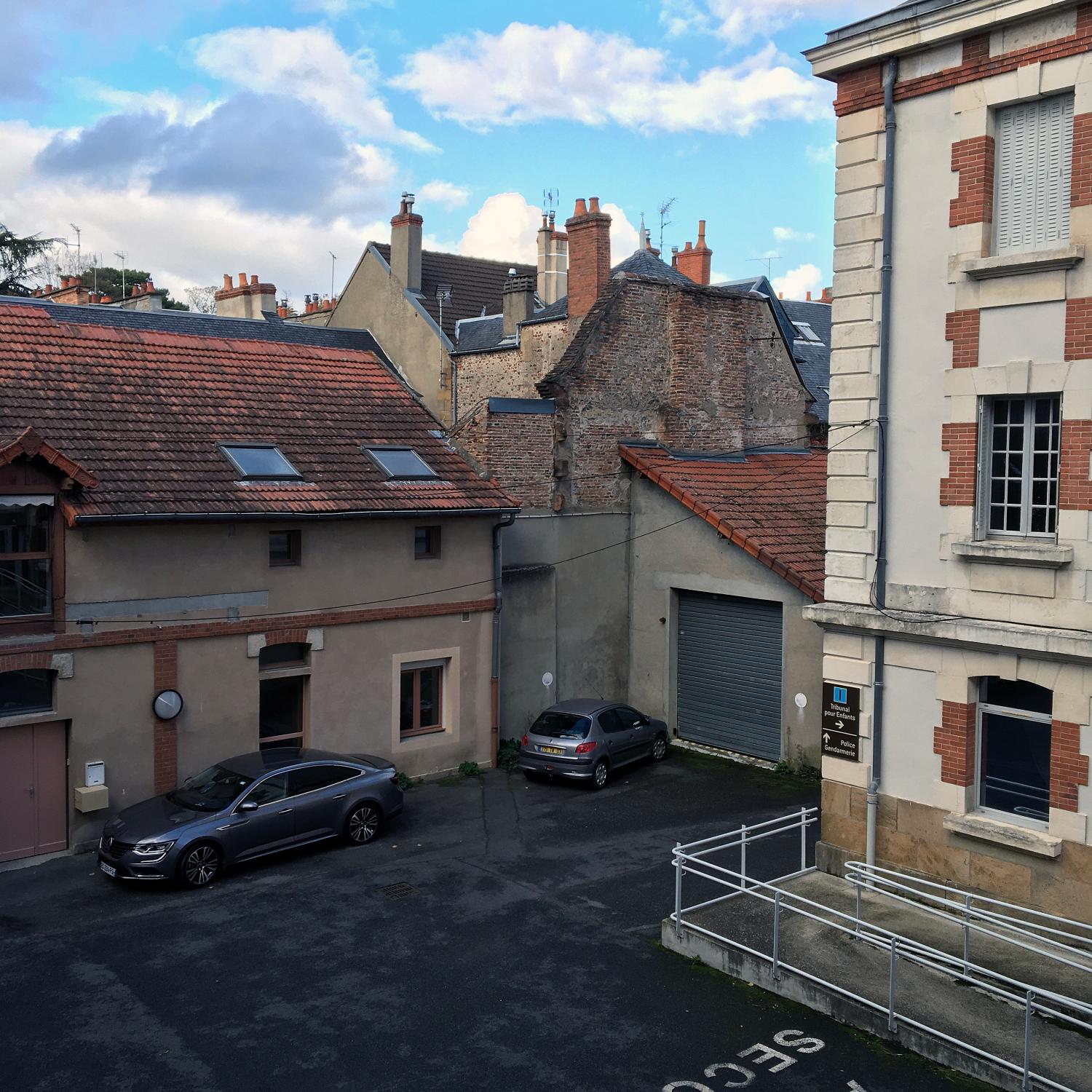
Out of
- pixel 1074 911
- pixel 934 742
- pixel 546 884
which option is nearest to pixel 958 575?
pixel 934 742

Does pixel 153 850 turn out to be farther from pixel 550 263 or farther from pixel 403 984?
pixel 550 263

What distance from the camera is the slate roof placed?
1384 inches

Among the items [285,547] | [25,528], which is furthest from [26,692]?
[285,547]

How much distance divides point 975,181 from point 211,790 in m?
12.8

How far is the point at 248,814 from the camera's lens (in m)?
15.5

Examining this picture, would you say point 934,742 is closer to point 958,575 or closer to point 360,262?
point 958,575

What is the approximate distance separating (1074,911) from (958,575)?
3811 mm

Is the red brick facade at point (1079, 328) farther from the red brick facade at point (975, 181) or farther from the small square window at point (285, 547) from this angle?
the small square window at point (285, 547)

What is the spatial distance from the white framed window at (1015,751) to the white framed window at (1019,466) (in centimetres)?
183

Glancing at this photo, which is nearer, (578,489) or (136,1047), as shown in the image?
(136,1047)

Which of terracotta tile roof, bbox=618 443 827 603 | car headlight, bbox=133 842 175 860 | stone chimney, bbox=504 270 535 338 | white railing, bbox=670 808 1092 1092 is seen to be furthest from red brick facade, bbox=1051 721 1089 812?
stone chimney, bbox=504 270 535 338

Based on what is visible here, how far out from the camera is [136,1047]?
426 inches

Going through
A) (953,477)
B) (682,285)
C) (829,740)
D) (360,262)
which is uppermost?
(360,262)

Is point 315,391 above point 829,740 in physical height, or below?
above
